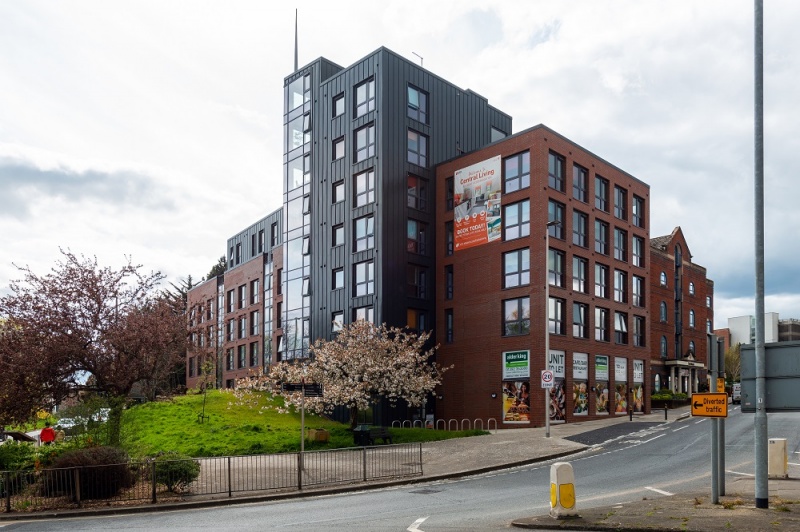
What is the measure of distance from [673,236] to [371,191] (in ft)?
117

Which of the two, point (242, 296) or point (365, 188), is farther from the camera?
point (242, 296)

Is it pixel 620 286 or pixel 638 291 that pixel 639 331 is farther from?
pixel 620 286

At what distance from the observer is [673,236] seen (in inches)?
2756

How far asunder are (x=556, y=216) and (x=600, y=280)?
21.5 ft

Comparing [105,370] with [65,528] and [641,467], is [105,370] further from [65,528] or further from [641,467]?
[641,467]

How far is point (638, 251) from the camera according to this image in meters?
52.7

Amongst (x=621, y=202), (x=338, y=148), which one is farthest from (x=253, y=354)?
(x=621, y=202)

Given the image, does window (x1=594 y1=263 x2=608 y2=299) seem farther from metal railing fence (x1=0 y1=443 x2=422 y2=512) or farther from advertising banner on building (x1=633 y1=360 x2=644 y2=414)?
metal railing fence (x1=0 y1=443 x2=422 y2=512)

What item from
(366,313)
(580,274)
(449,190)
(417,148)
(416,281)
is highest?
(417,148)

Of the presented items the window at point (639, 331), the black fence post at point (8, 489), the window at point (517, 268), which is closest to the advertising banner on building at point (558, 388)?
the window at point (517, 268)

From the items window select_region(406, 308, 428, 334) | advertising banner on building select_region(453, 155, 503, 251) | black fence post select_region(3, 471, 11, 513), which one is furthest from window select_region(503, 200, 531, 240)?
black fence post select_region(3, 471, 11, 513)

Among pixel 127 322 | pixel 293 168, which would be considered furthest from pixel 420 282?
pixel 127 322

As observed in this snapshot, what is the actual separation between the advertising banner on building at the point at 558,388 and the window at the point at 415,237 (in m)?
11.0

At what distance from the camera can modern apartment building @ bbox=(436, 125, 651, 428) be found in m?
42.4
